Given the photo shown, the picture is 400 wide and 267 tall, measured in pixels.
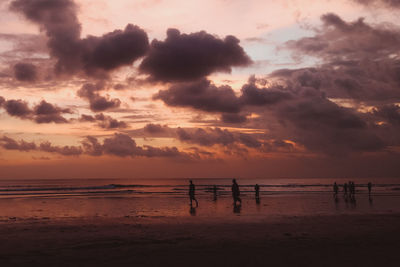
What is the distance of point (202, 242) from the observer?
1323 cm

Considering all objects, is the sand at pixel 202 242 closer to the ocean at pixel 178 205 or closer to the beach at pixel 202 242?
the beach at pixel 202 242

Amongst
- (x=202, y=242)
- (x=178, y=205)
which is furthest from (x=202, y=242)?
(x=178, y=205)

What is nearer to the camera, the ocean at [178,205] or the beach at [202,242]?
the beach at [202,242]

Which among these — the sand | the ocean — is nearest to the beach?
the sand

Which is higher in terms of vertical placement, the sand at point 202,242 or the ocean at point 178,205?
the sand at point 202,242

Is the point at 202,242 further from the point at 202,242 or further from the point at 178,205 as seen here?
the point at 178,205

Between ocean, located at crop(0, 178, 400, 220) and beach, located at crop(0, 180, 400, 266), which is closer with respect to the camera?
beach, located at crop(0, 180, 400, 266)

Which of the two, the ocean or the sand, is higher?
the sand

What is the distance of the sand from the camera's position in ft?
34.2

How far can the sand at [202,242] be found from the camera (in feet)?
34.2

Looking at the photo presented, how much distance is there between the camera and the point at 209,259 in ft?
34.6

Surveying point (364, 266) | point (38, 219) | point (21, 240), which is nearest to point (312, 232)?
point (364, 266)

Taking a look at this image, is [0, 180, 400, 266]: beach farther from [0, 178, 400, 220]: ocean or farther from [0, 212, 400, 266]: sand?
[0, 178, 400, 220]: ocean

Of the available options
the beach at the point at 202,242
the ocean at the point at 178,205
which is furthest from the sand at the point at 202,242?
the ocean at the point at 178,205
